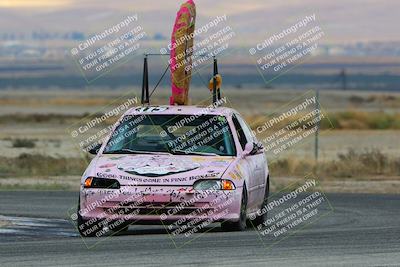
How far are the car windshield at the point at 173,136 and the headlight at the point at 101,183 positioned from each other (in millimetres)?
859

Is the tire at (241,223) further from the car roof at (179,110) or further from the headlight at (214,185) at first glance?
the car roof at (179,110)

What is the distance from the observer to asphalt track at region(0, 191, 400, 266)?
12.0 metres

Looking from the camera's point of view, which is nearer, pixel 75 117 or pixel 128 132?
pixel 128 132

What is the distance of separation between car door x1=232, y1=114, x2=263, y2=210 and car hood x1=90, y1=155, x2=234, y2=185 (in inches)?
32.1

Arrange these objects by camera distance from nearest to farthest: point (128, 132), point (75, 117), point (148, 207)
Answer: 1. point (148, 207)
2. point (128, 132)
3. point (75, 117)

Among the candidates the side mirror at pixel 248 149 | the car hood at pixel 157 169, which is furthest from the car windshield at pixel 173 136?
the car hood at pixel 157 169

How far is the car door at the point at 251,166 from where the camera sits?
16.1 meters

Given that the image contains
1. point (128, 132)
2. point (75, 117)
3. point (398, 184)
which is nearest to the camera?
point (128, 132)

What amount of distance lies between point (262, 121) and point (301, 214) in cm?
3498

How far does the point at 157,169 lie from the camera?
48.8ft

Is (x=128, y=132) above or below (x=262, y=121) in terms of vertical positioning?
above

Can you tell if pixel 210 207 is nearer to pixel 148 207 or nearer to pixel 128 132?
pixel 148 207

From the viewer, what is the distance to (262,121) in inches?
2152

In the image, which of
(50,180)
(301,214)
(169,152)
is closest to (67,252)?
(169,152)
